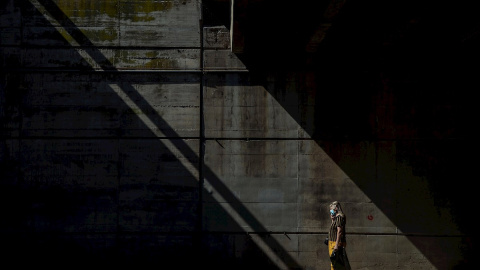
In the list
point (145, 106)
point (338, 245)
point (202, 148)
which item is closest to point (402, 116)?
point (338, 245)

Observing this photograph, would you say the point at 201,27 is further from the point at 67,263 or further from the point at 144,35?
the point at 67,263

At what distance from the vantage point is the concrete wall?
9.96 metres

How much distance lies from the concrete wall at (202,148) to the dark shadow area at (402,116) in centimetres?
3

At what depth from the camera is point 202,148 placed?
33.1 ft

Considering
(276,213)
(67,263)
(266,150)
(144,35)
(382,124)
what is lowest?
(67,263)

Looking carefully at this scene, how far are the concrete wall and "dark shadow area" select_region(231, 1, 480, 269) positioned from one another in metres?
0.03

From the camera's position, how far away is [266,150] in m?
10.1

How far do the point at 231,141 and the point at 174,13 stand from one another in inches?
132

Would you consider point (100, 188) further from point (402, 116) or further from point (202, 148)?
point (402, 116)

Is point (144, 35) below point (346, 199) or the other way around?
the other way around

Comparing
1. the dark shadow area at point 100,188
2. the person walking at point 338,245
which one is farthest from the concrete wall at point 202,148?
the person walking at point 338,245

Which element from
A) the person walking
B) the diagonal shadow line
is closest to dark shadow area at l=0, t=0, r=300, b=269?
the diagonal shadow line

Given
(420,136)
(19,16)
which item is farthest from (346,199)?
(19,16)

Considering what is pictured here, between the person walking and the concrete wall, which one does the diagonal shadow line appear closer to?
the concrete wall
